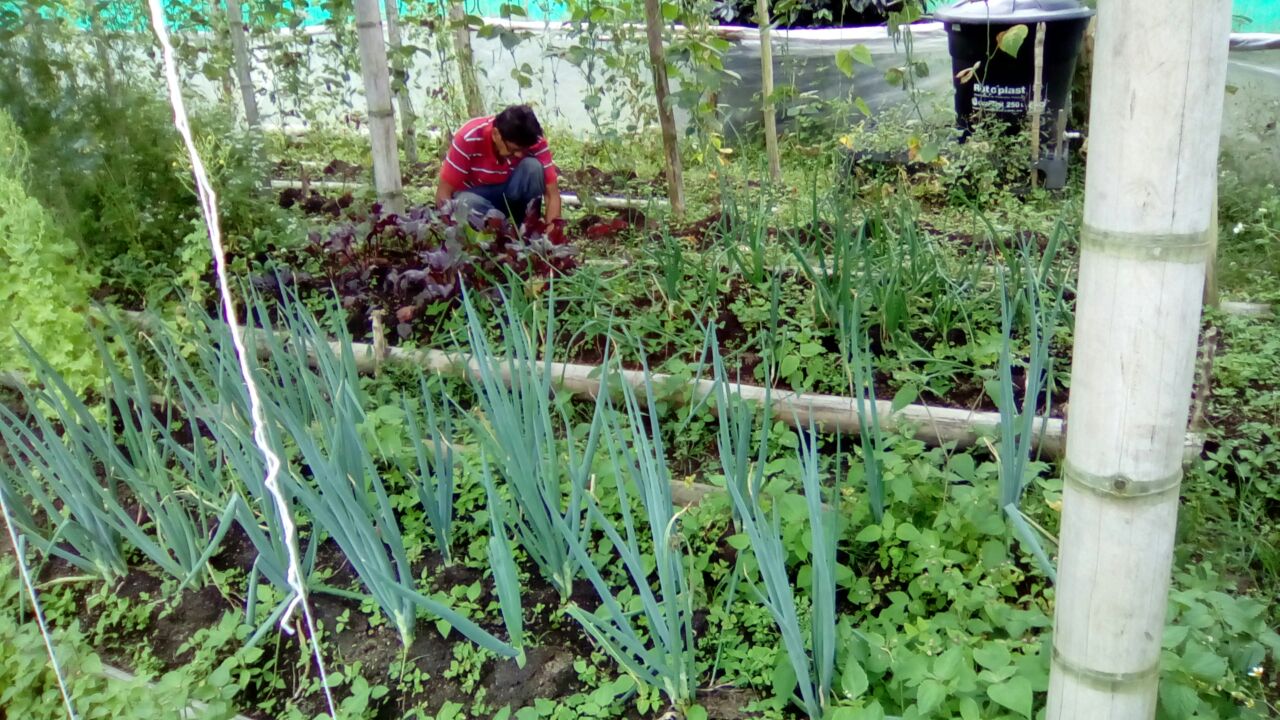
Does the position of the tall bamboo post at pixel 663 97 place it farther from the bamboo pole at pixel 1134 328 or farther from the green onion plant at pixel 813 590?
the bamboo pole at pixel 1134 328

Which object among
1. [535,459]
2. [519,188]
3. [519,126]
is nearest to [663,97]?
[519,126]

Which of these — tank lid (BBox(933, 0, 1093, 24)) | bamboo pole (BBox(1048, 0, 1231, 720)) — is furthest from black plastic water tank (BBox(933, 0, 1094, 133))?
bamboo pole (BBox(1048, 0, 1231, 720))

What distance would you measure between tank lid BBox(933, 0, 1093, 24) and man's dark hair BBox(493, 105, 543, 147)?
2208 mm

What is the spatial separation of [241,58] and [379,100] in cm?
247

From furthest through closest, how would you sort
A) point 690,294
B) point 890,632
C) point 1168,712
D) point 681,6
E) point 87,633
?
1. point 681,6
2. point 690,294
3. point 87,633
4. point 890,632
5. point 1168,712

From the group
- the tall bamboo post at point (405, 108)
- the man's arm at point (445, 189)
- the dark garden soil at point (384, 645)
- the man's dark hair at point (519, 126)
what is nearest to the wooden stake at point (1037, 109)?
the man's dark hair at point (519, 126)

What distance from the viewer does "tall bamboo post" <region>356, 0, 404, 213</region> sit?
324 centimetres

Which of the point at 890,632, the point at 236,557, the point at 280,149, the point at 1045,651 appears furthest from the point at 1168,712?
the point at 280,149

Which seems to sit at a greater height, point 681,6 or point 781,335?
point 681,6

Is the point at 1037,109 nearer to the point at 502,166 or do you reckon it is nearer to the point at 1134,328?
the point at 502,166

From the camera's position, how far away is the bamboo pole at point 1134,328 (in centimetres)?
74

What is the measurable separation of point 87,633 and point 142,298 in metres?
1.90

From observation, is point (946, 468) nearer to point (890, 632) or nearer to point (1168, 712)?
point (890, 632)

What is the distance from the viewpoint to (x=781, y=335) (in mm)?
2746
